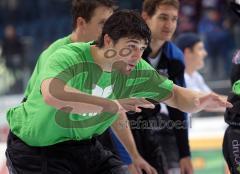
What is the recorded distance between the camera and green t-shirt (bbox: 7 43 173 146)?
305 centimetres

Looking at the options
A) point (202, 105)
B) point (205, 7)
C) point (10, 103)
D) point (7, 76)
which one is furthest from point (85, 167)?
point (205, 7)

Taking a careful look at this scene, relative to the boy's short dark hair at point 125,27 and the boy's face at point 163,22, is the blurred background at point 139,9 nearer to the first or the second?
the boy's face at point 163,22

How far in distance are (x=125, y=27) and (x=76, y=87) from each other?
1.19ft

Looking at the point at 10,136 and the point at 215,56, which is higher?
the point at 10,136

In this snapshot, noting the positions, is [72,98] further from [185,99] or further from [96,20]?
[96,20]

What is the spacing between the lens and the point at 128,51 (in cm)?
307

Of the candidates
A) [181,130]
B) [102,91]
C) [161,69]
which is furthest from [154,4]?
[102,91]

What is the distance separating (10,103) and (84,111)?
5280 mm

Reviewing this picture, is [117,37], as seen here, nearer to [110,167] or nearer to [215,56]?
[110,167]

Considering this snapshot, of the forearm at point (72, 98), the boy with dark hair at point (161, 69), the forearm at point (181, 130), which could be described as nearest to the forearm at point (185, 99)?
the forearm at point (72, 98)

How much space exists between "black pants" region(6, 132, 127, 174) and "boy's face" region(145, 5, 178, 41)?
1142mm

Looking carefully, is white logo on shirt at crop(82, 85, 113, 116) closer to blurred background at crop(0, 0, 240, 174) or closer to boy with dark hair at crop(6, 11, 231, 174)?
boy with dark hair at crop(6, 11, 231, 174)

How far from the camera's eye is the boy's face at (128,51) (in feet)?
10.1

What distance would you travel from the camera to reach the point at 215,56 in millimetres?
8922
